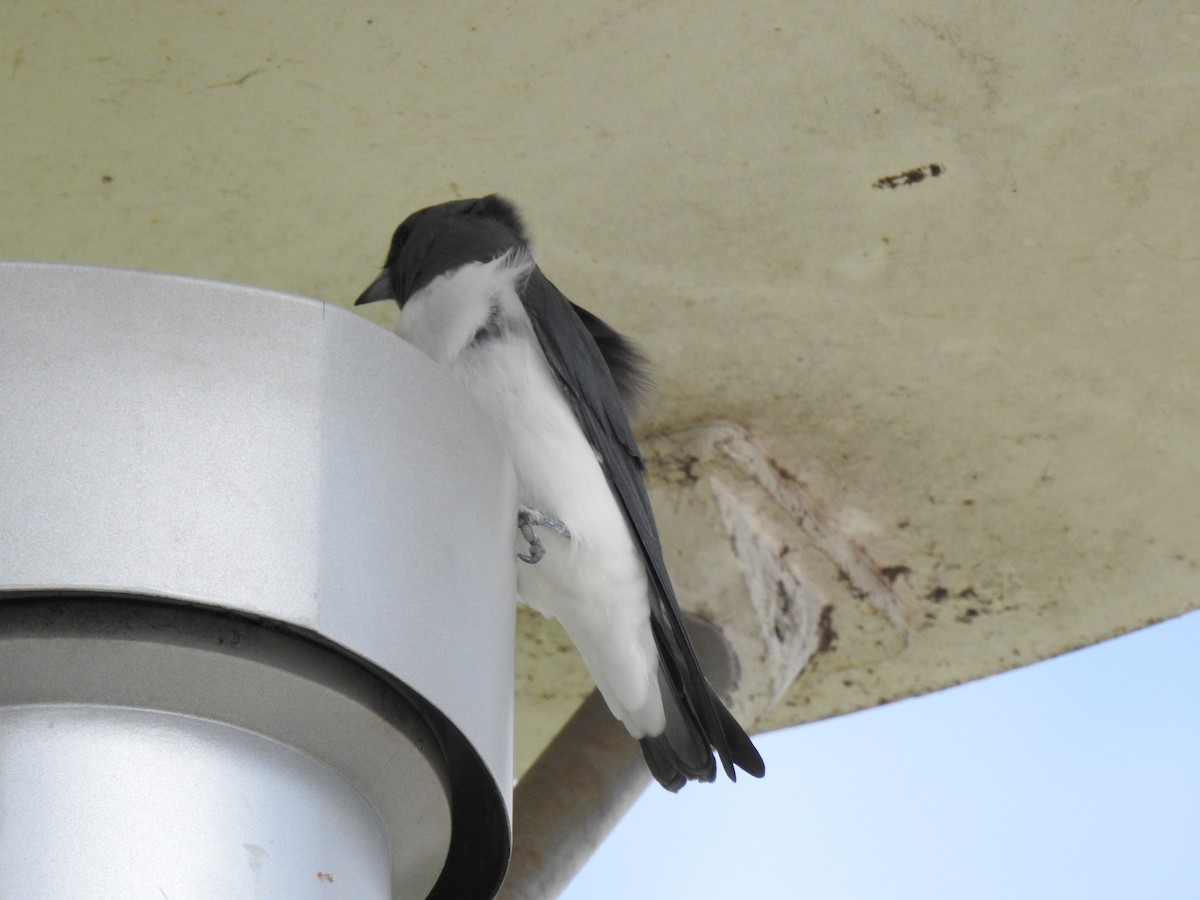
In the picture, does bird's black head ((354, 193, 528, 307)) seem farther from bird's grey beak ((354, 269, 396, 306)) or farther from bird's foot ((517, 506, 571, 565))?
bird's foot ((517, 506, 571, 565))

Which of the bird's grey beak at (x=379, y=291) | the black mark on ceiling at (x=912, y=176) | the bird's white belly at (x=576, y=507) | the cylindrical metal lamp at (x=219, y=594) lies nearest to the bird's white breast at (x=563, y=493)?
the bird's white belly at (x=576, y=507)

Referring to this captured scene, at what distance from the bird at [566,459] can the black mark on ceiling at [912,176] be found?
0.43 metres

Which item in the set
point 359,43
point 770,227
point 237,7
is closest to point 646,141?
point 770,227

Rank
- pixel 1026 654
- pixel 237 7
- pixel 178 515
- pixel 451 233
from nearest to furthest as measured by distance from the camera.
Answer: pixel 178 515, pixel 237 7, pixel 451 233, pixel 1026 654

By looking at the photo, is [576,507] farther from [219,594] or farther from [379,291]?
[219,594]

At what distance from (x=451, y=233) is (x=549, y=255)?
0.49ft

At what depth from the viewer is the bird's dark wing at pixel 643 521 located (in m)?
2.09

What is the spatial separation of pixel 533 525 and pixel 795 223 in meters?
0.52

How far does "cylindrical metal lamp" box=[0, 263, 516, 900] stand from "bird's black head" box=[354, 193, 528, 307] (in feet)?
3.18

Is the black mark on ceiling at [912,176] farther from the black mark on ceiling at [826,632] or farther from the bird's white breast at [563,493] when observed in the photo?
the black mark on ceiling at [826,632]

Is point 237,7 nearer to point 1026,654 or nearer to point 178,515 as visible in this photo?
point 178,515

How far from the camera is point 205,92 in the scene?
2.22 m

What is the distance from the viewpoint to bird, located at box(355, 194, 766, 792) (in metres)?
2.16

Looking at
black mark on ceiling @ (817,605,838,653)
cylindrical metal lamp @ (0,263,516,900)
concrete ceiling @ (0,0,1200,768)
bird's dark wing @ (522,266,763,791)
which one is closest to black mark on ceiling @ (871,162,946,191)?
concrete ceiling @ (0,0,1200,768)
